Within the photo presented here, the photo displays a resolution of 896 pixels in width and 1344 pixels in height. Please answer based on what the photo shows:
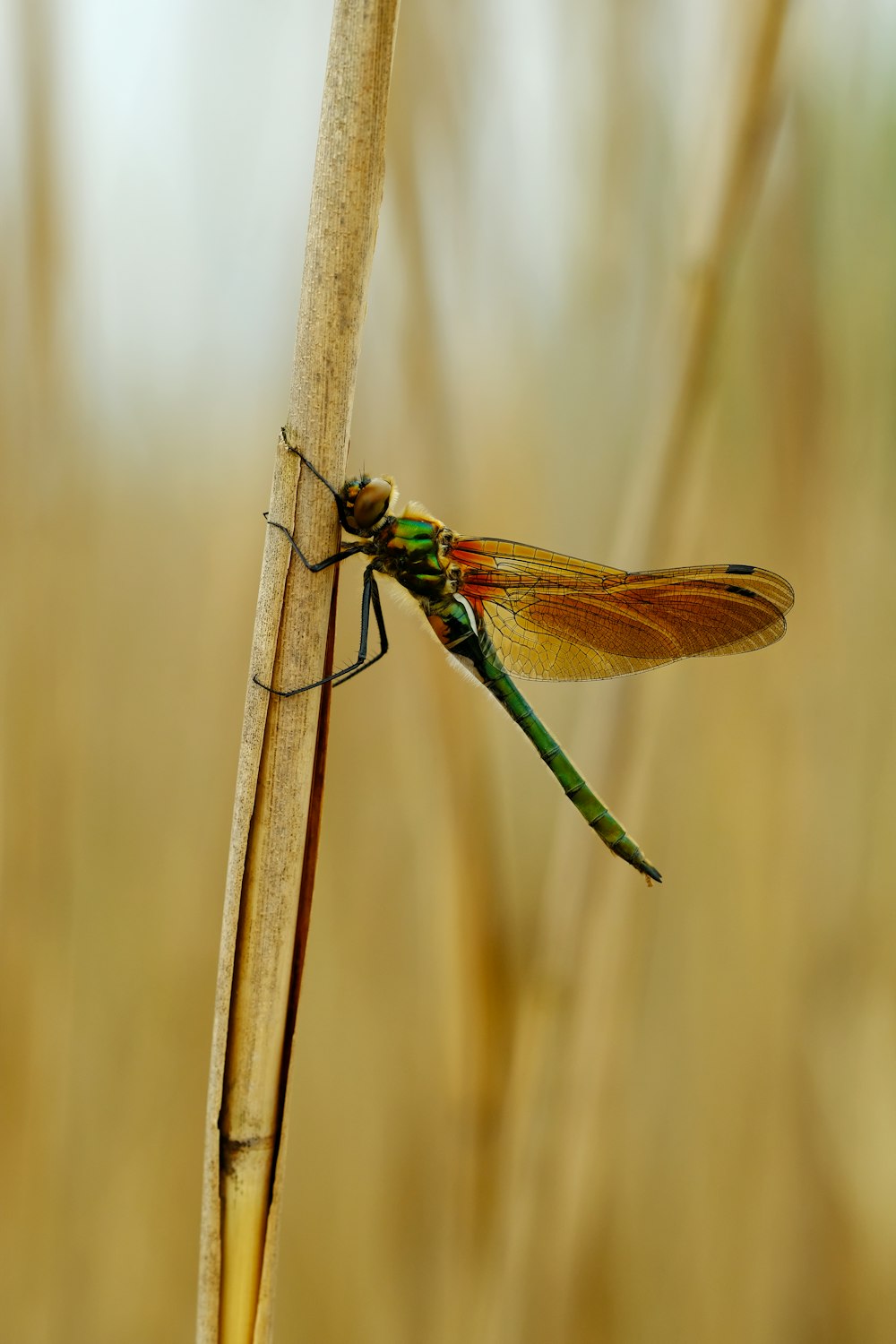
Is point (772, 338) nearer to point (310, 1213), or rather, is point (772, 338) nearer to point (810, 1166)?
point (810, 1166)

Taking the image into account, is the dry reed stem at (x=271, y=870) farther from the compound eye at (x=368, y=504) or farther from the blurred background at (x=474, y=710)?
the blurred background at (x=474, y=710)

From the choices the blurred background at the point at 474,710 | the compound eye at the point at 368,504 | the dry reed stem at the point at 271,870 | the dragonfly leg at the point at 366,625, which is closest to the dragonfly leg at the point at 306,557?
the dry reed stem at the point at 271,870

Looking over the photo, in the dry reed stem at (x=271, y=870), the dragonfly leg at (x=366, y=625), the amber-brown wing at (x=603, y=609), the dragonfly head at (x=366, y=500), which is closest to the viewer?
the dry reed stem at (x=271, y=870)

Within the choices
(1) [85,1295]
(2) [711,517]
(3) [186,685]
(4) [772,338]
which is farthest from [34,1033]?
(4) [772,338]

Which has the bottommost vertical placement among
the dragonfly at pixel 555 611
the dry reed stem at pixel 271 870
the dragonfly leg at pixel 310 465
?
the dry reed stem at pixel 271 870

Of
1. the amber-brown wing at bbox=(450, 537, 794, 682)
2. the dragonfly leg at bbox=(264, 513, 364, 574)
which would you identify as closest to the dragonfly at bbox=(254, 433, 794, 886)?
the amber-brown wing at bbox=(450, 537, 794, 682)

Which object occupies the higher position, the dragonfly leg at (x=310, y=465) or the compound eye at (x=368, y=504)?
the compound eye at (x=368, y=504)

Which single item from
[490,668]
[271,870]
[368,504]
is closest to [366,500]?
[368,504]
